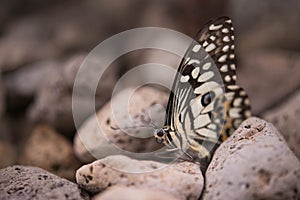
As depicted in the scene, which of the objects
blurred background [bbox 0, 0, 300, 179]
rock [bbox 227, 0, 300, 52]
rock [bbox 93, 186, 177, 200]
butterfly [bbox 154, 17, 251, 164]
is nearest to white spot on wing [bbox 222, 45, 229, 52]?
butterfly [bbox 154, 17, 251, 164]

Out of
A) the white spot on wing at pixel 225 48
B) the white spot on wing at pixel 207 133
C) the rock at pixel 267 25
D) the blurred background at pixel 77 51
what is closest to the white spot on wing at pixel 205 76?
the white spot on wing at pixel 225 48

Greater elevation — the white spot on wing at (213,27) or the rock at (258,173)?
the white spot on wing at (213,27)

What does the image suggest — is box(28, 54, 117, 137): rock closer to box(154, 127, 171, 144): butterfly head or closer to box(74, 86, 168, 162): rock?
box(74, 86, 168, 162): rock

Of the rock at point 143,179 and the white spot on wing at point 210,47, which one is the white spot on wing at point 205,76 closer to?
the white spot on wing at point 210,47

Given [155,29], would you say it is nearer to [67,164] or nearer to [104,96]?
[104,96]

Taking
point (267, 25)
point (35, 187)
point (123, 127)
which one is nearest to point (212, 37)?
point (123, 127)

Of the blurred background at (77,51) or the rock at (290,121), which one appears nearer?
the rock at (290,121)
